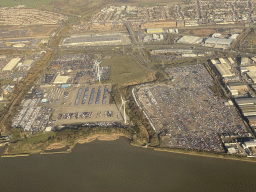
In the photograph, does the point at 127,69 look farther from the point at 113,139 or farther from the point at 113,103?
the point at 113,139

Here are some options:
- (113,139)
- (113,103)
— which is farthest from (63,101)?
(113,139)

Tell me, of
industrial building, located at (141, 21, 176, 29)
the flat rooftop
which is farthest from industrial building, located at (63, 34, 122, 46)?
industrial building, located at (141, 21, 176, 29)

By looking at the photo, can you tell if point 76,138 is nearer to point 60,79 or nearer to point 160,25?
point 60,79

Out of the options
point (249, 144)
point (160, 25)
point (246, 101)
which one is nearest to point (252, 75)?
point (246, 101)

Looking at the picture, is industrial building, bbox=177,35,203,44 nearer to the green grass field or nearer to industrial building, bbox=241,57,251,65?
industrial building, bbox=241,57,251,65

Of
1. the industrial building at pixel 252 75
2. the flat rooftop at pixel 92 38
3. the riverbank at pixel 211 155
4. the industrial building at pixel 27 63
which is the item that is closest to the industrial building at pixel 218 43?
the industrial building at pixel 252 75

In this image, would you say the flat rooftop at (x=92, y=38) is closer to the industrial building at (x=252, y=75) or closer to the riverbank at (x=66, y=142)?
the industrial building at (x=252, y=75)
